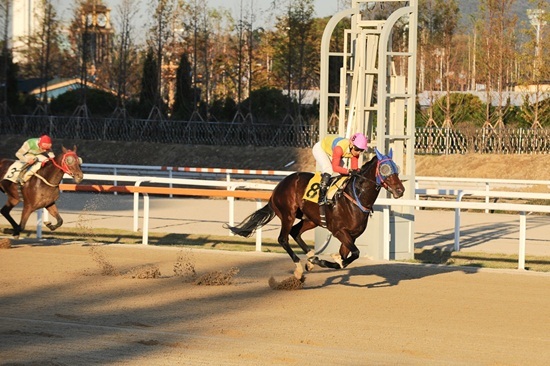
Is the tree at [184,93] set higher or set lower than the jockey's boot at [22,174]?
higher

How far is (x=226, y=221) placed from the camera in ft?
55.2

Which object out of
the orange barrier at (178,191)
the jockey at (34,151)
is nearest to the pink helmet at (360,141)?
the orange barrier at (178,191)

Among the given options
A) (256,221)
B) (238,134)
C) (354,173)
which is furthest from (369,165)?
(238,134)

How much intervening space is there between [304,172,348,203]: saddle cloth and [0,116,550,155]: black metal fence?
22262 millimetres

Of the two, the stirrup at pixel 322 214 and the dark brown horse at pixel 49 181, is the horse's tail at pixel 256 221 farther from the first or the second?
the dark brown horse at pixel 49 181

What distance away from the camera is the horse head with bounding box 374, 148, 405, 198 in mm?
9156

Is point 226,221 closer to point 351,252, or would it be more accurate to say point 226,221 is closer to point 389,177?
point 351,252

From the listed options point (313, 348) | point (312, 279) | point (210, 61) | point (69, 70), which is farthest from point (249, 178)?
point (69, 70)

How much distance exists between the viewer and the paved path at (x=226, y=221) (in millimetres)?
14430

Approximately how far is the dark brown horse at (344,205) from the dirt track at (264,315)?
38 cm

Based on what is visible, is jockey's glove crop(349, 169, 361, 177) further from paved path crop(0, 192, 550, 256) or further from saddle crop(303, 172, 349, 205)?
paved path crop(0, 192, 550, 256)

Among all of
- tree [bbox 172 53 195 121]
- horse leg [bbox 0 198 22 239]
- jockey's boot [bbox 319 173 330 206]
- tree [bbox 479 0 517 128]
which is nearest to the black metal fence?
tree [bbox 172 53 195 121]

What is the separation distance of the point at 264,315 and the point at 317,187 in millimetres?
2023

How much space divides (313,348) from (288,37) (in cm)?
3048
